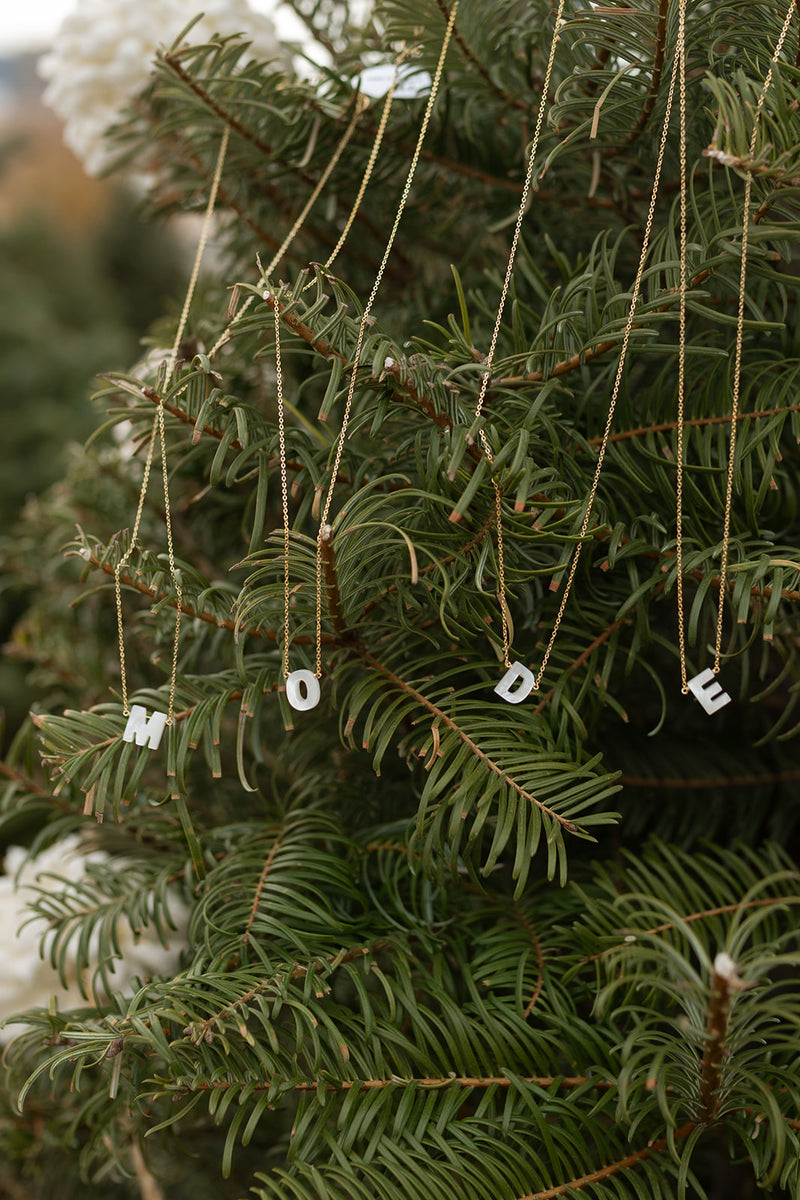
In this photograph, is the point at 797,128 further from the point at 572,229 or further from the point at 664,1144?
the point at 664,1144

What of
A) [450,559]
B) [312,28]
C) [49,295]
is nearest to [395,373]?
[450,559]

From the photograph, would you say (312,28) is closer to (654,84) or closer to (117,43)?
(117,43)

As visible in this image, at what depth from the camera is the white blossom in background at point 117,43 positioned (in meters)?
0.41

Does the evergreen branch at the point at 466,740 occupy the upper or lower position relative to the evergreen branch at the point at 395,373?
lower

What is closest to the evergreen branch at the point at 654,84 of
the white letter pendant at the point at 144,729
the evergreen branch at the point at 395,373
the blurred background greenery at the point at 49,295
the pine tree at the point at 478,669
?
the pine tree at the point at 478,669

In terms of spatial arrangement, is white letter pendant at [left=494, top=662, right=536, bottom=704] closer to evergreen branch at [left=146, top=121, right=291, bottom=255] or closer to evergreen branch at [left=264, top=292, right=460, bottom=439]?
evergreen branch at [left=264, top=292, right=460, bottom=439]

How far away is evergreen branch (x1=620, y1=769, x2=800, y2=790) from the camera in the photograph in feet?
1.15

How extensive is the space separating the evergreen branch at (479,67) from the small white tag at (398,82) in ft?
0.06

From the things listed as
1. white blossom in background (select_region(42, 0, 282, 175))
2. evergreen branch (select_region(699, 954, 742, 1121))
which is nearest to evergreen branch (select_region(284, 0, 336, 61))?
white blossom in background (select_region(42, 0, 282, 175))

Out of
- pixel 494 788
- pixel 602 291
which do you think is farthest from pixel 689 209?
pixel 494 788

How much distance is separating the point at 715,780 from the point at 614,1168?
0.14 m

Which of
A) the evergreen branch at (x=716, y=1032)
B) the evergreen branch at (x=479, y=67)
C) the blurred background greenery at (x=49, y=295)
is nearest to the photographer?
the evergreen branch at (x=716, y=1032)

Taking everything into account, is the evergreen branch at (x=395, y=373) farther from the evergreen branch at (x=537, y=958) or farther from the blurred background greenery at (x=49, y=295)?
the blurred background greenery at (x=49, y=295)

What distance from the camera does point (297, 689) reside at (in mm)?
264
